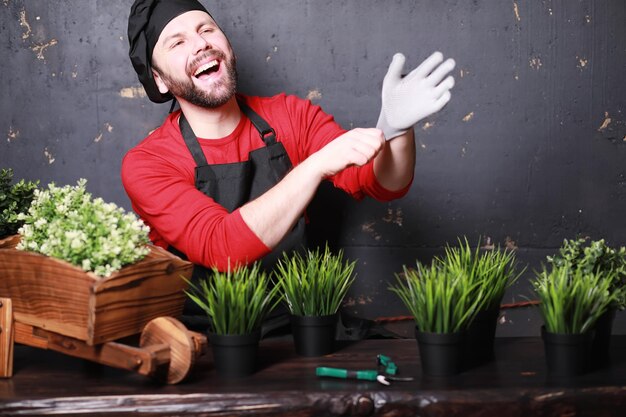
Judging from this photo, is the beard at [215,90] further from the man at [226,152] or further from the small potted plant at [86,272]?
the small potted plant at [86,272]

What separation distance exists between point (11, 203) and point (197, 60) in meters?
0.82

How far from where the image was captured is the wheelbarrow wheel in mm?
1627

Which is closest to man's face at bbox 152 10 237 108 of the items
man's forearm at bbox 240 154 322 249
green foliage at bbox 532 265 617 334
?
man's forearm at bbox 240 154 322 249

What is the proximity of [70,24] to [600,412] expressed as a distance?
261 cm

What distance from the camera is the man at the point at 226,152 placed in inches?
87.6

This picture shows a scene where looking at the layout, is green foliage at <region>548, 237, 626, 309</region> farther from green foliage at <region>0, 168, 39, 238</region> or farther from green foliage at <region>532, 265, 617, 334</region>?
green foliage at <region>0, 168, 39, 238</region>

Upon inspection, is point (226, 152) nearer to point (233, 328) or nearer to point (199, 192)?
point (199, 192)

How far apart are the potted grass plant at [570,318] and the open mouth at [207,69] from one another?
1.43 metres

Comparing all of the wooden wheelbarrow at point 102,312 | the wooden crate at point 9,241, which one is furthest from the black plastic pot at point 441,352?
the wooden crate at point 9,241

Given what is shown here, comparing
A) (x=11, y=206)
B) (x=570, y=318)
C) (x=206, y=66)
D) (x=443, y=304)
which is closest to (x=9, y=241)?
(x=11, y=206)

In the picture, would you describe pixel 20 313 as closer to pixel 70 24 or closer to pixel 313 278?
pixel 313 278

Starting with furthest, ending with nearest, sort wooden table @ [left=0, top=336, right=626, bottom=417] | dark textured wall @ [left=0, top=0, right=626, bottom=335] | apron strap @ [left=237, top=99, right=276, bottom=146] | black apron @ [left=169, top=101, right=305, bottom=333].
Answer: dark textured wall @ [left=0, top=0, right=626, bottom=335]
apron strap @ [left=237, top=99, right=276, bottom=146]
black apron @ [left=169, top=101, right=305, bottom=333]
wooden table @ [left=0, top=336, right=626, bottom=417]

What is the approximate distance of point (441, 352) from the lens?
163cm

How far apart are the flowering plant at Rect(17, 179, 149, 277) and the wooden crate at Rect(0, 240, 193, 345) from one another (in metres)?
0.02
